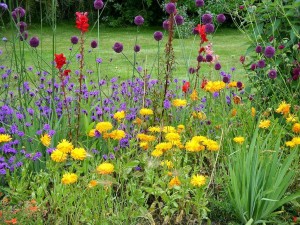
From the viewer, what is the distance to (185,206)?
272 cm

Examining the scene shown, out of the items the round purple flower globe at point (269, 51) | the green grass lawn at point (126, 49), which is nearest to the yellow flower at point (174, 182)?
the round purple flower globe at point (269, 51)

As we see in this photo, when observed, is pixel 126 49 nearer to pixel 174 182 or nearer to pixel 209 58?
pixel 209 58

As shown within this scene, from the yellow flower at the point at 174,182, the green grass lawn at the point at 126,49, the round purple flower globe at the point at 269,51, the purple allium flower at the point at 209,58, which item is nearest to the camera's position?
the yellow flower at the point at 174,182

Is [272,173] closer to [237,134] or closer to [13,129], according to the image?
[237,134]

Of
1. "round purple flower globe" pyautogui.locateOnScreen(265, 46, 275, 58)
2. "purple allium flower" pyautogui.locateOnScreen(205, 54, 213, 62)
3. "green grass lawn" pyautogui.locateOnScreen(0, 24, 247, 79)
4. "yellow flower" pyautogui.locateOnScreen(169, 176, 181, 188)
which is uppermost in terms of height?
"round purple flower globe" pyautogui.locateOnScreen(265, 46, 275, 58)

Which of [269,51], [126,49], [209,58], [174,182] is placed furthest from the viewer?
[126,49]

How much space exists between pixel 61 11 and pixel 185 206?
12836 mm

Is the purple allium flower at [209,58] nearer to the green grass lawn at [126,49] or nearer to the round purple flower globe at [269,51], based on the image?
the round purple flower globe at [269,51]

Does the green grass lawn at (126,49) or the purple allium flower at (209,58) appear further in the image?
the green grass lawn at (126,49)

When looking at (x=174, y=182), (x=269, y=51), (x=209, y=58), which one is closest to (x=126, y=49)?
(x=209, y=58)

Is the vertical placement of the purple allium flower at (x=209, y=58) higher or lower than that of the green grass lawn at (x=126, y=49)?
higher

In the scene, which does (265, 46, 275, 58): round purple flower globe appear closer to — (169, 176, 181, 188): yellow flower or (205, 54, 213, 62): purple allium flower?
(205, 54, 213, 62): purple allium flower

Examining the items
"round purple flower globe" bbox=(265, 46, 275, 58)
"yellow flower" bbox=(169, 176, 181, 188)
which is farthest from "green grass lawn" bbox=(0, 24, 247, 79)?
"yellow flower" bbox=(169, 176, 181, 188)

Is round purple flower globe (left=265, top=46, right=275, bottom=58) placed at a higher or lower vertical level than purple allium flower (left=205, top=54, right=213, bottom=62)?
higher
